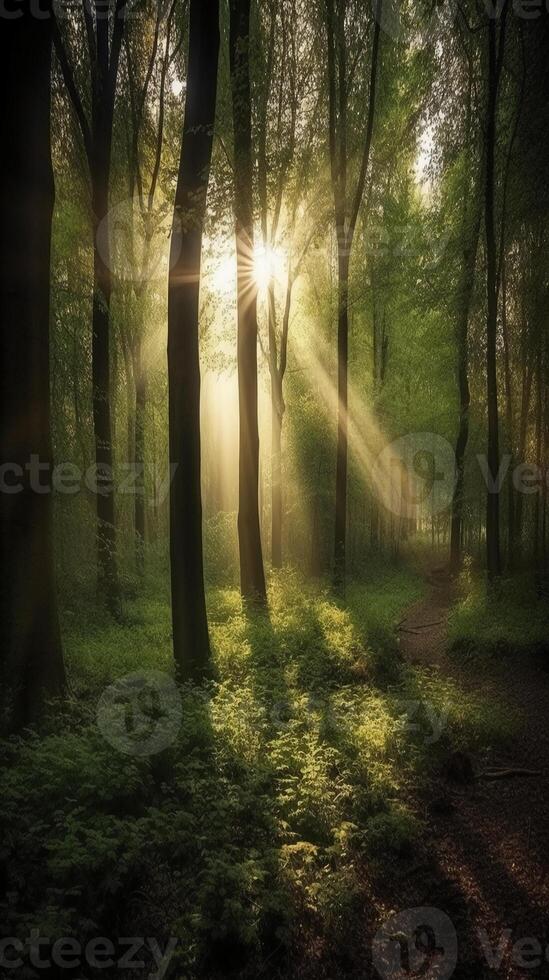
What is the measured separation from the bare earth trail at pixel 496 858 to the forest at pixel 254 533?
0.03 metres

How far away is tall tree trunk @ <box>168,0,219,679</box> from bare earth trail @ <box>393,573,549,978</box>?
388cm

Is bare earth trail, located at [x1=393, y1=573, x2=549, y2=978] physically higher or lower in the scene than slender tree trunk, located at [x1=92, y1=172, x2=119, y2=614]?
lower

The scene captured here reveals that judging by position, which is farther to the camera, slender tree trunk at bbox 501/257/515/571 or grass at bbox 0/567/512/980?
slender tree trunk at bbox 501/257/515/571

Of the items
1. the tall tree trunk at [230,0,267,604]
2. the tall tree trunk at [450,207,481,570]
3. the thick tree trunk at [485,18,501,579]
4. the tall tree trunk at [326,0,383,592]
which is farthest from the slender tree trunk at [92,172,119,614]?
the tall tree trunk at [450,207,481,570]

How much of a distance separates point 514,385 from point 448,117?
1065 centimetres

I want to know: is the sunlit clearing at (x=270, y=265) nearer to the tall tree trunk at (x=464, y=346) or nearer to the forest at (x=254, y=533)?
the forest at (x=254, y=533)

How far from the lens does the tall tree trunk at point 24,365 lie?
5.21 metres

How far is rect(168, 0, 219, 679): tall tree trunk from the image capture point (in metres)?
7.00

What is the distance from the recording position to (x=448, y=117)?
14.1 m

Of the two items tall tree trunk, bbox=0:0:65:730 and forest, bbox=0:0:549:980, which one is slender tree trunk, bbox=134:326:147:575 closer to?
forest, bbox=0:0:549:980

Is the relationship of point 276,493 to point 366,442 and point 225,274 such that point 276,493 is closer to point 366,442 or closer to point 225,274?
point 366,442

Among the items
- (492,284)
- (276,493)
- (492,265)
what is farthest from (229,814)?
(276,493)

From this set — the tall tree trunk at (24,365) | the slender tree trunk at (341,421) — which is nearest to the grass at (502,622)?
the slender tree trunk at (341,421)

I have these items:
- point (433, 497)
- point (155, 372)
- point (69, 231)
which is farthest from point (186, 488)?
point (433, 497)
